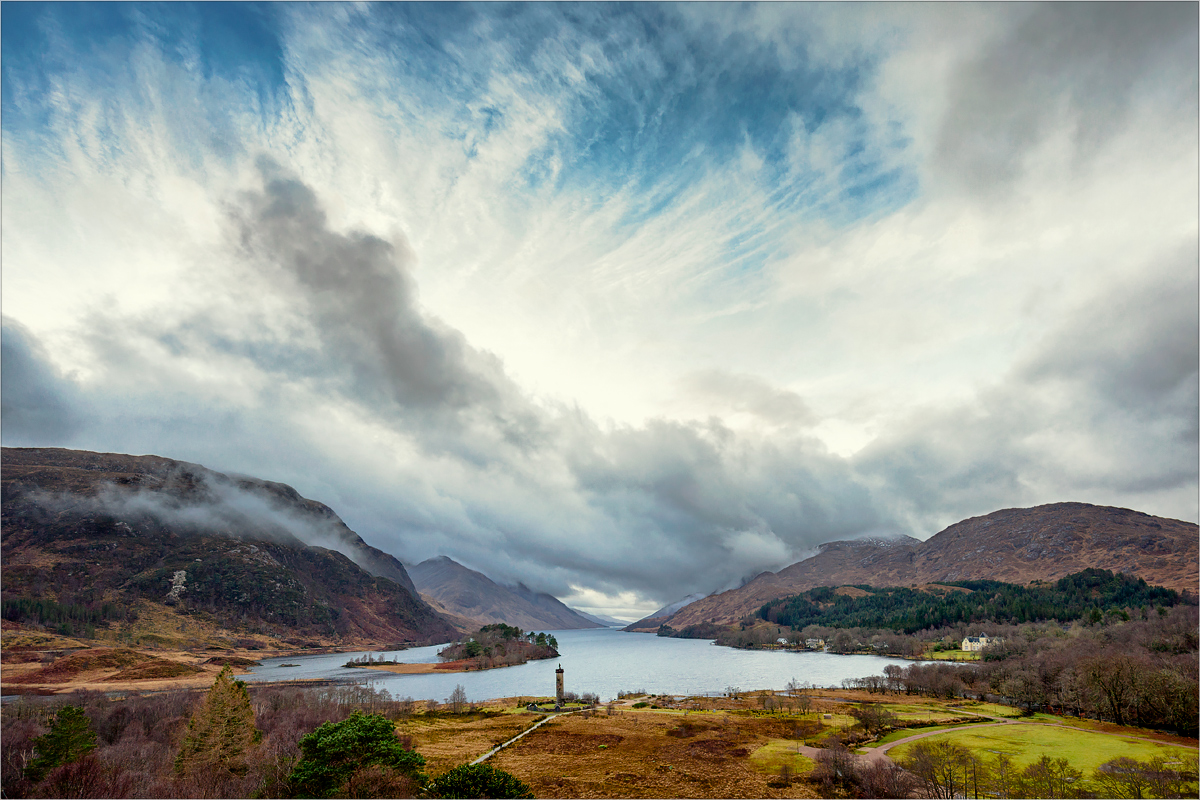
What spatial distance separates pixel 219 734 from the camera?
162 feet

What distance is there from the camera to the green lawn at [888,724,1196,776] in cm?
6041

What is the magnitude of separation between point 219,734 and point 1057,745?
91.8 m

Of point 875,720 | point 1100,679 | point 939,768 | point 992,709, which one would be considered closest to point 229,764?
point 939,768

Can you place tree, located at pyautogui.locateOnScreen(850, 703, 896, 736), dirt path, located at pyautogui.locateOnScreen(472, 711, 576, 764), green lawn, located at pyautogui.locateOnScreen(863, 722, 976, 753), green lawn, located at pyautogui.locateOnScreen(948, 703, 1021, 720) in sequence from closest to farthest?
1. dirt path, located at pyautogui.locateOnScreen(472, 711, 576, 764)
2. green lawn, located at pyautogui.locateOnScreen(863, 722, 976, 753)
3. tree, located at pyautogui.locateOnScreen(850, 703, 896, 736)
4. green lawn, located at pyautogui.locateOnScreen(948, 703, 1021, 720)

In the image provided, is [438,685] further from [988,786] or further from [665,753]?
[988,786]

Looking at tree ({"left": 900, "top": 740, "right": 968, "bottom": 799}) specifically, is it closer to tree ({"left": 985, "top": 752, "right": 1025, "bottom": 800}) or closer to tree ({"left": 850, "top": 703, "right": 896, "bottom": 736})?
tree ({"left": 985, "top": 752, "right": 1025, "bottom": 800})

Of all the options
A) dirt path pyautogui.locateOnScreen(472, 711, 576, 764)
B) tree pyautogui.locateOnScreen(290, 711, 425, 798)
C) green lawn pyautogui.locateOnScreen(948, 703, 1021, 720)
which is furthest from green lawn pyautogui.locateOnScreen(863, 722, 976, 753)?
tree pyautogui.locateOnScreen(290, 711, 425, 798)

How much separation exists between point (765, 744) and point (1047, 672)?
6248 cm

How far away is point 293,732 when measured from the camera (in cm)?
6875

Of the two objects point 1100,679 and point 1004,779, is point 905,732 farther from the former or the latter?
point 1100,679

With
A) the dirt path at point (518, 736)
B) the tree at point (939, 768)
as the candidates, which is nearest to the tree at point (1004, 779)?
the tree at point (939, 768)

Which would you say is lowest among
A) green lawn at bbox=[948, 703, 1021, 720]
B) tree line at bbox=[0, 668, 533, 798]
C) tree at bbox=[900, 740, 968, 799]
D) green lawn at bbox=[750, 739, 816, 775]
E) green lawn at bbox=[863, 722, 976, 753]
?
green lawn at bbox=[948, 703, 1021, 720]

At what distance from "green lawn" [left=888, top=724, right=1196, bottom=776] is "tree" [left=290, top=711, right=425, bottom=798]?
191 feet

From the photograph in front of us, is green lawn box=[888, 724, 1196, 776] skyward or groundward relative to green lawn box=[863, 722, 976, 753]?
skyward
